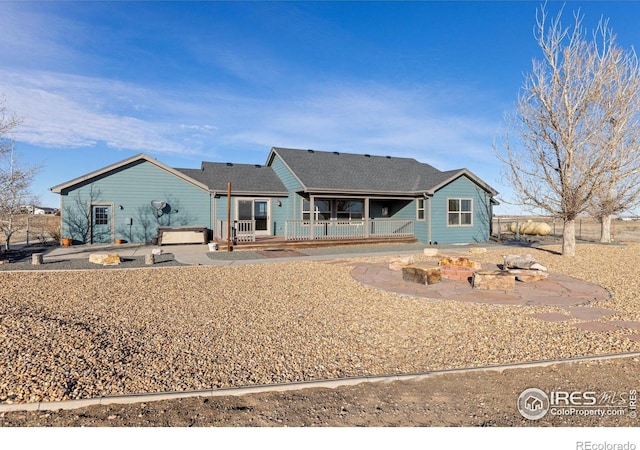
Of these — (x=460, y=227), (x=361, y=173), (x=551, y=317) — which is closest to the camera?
(x=551, y=317)

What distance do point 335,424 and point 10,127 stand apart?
49.8 feet

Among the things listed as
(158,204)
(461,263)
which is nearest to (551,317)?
(461,263)

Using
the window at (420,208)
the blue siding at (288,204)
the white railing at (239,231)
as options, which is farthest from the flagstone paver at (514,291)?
the blue siding at (288,204)

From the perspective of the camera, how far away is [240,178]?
1998 centimetres

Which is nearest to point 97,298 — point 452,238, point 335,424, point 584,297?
point 335,424

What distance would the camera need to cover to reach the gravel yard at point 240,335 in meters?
3.44

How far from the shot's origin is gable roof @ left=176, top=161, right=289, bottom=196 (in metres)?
18.8

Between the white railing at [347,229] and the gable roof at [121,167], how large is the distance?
18.5 ft

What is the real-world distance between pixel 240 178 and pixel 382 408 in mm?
18379

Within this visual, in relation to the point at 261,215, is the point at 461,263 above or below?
below

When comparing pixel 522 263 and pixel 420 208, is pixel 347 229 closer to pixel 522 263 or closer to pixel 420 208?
pixel 420 208

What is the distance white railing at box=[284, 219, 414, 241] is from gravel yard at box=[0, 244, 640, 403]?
871 cm

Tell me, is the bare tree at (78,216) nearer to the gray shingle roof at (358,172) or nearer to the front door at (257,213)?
the front door at (257,213)
